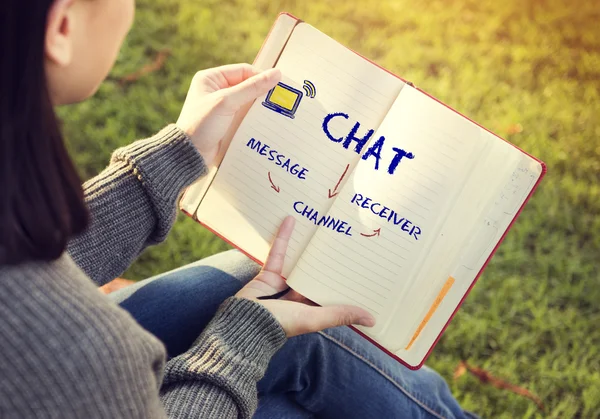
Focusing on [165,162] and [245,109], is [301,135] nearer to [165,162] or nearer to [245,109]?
[245,109]

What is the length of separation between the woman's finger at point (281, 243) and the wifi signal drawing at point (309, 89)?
20 cm

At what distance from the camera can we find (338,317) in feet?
2.96

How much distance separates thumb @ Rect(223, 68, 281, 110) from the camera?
93cm

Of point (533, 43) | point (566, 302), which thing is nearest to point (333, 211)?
point (566, 302)

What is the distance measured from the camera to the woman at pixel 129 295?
0.57m

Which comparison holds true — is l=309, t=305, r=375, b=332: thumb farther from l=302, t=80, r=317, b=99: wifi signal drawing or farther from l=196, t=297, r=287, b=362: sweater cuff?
l=302, t=80, r=317, b=99: wifi signal drawing

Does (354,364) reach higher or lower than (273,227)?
lower

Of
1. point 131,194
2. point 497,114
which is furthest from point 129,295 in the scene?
point 497,114

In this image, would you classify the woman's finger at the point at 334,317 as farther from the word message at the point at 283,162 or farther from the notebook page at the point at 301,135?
the word message at the point at 283,162

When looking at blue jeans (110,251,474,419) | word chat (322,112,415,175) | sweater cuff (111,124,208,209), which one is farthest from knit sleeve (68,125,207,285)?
word chat (322,112,415,175)

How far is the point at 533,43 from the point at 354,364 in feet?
4.65

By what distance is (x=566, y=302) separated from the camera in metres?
1.54

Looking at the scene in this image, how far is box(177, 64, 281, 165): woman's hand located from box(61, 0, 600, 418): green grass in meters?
0.66

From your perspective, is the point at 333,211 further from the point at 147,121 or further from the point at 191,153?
the point at 147,121
